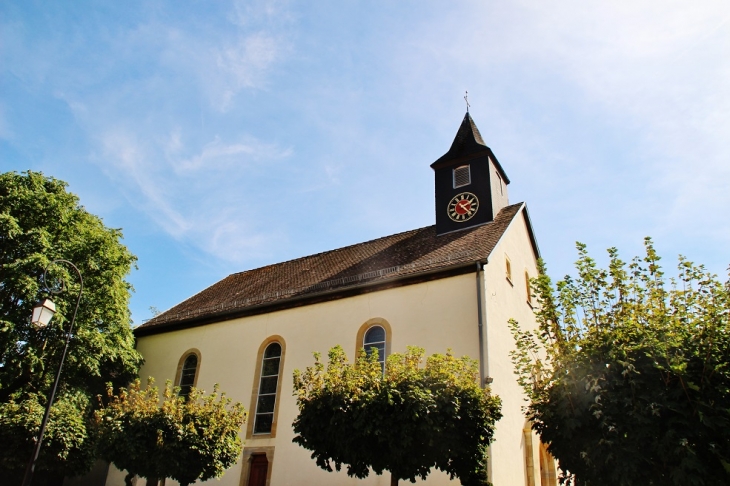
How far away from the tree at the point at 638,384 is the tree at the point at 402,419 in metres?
1.35

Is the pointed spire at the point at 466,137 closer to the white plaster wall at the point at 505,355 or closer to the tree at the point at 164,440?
the white plaster wall at the point at 505,355

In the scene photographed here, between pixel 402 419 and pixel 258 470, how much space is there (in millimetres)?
8021

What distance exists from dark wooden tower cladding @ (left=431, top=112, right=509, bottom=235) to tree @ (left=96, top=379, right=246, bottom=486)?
10467mm

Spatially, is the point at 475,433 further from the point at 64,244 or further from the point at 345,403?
the point at 64,244

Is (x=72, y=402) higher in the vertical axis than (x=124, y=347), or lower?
lower

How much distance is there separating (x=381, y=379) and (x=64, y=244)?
12719mm

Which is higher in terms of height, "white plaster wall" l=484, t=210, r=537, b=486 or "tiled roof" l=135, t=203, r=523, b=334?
"tiled roof" l=135, t=203, r=523, b=334

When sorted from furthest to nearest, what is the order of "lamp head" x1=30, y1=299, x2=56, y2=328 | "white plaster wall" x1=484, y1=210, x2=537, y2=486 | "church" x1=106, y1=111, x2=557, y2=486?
"church" x1=106, y1=111, x2=557, y2=486 → "white plaster wall" x1=484, y1=210, x2=537, y2=486 → "lamp head" x1=30, y1=299, x2=56, y2=328

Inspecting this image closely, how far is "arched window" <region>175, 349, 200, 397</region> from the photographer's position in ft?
65.7

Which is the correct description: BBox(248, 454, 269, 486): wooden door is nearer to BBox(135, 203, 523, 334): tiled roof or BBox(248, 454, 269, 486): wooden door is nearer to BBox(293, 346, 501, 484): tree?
BBox(135, 203, 523, 334): tiled roof

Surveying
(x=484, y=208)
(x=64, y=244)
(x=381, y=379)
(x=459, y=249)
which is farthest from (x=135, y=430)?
(x=484, y=208)

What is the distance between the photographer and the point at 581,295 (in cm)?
→ 1030

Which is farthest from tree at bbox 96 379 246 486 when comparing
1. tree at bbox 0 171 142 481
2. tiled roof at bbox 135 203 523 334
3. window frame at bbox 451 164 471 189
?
window frame at bbox 451 164 471 189

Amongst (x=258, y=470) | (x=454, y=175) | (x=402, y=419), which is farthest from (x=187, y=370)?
(x=402, y=419)
